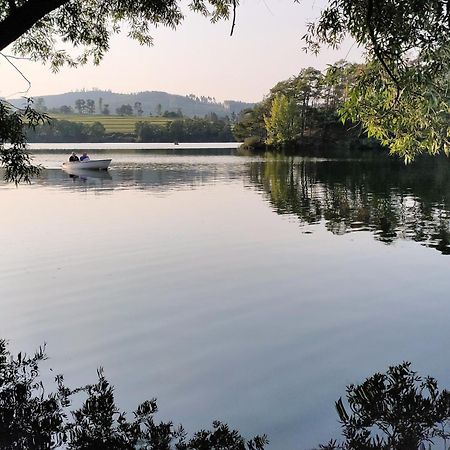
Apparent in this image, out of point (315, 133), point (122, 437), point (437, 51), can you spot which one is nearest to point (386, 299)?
point (437, 51)

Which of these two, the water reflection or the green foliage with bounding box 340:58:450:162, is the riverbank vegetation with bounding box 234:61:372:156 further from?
the green foliage with bounding box 340:58:450:162

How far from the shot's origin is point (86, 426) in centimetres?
604

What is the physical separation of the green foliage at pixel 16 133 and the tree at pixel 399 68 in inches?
222

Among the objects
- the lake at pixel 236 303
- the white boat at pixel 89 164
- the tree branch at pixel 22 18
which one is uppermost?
the tree branch at pixel 22 18

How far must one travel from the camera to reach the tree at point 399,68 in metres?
7.28

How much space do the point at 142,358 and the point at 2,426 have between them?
2.87 meters

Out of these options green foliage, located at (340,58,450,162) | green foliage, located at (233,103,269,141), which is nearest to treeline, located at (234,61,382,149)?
green foliage, located at (233,103,269,141)

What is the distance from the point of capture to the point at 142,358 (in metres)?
8.34

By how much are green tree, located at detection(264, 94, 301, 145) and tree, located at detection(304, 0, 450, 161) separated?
94.5 metres

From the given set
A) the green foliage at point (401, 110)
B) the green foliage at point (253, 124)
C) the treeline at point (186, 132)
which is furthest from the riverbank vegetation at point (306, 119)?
the green foliage at point (401, 110)

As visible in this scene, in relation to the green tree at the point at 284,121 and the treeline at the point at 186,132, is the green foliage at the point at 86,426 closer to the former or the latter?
the green tree at the point at 284,121

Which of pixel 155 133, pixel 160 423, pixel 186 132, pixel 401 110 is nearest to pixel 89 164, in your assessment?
pixel 401 110

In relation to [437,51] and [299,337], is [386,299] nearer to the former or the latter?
[299,337]

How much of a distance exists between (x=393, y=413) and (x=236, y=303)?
5447mm
